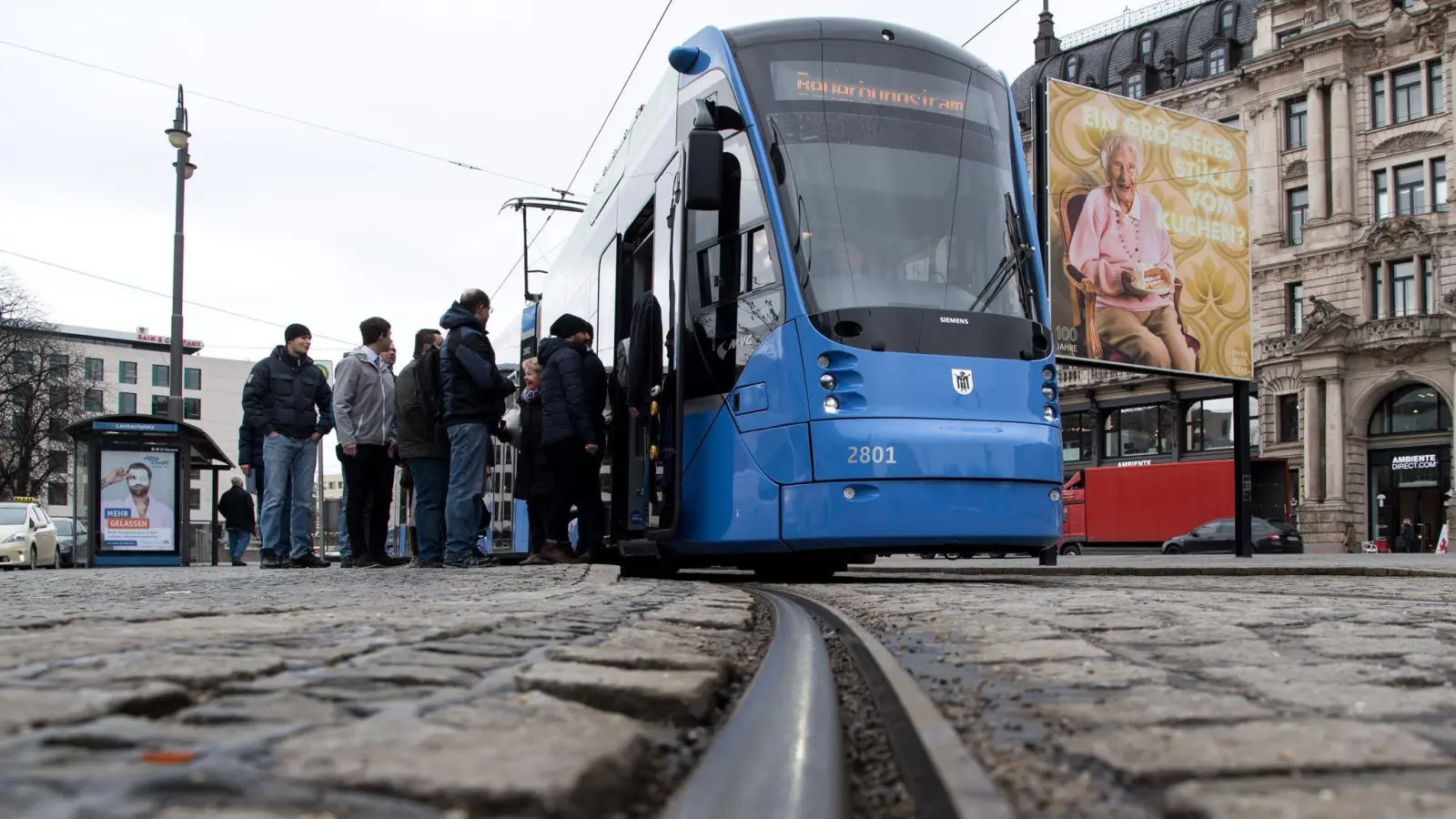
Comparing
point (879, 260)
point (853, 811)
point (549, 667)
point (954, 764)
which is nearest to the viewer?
point (853, 811)

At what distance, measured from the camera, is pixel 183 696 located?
6.51ft

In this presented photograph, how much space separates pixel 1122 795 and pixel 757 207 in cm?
689

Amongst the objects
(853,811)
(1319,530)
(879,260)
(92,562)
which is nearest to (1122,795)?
(853,811)

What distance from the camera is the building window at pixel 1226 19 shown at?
47.2m

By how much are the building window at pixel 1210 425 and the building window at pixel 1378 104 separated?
946 cm

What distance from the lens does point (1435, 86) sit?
39.1 metres

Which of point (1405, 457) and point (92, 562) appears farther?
point (1405, 457)

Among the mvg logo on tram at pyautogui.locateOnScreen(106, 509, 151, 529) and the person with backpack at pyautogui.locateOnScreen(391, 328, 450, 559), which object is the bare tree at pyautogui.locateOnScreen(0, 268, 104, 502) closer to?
the mvg logo on tram at pyautogui.locateOnScreen(106, 509, 151, 529)

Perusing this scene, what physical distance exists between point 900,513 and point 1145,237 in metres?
10.1

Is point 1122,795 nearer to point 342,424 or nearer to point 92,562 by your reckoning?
point 342,424

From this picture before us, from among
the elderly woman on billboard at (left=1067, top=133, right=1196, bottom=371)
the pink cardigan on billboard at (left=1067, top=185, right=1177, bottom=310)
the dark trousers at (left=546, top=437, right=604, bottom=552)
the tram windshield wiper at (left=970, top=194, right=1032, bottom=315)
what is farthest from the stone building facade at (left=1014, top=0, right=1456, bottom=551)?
the dark trousers at (left=546, top=437, right=604, bottom=552)

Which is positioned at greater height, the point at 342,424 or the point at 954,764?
the point at 342,424

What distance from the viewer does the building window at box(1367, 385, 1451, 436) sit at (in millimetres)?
38656

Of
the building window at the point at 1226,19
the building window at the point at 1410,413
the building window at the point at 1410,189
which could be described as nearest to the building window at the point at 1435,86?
the building window at the point at 1410,189
